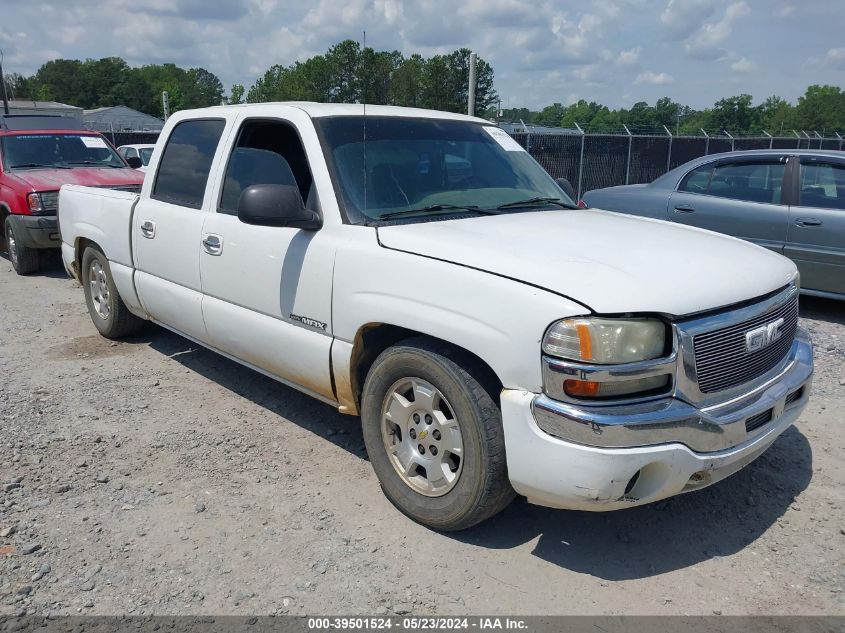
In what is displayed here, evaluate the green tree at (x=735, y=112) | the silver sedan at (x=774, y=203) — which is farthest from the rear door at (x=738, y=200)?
the green tree at (x=735, y=112)

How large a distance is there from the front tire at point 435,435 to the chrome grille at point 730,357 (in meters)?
0.83

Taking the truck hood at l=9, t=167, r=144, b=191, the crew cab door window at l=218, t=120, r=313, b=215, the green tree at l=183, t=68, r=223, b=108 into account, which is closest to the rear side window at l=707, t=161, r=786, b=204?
the crew cab door window at l=218, t=120, r=313, b=215

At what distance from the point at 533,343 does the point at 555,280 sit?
0.26 m

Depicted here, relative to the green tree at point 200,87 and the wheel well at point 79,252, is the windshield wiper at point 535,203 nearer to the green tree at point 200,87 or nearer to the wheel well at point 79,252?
the wheel well at point 79,252

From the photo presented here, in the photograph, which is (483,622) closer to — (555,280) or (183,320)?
(555,280)

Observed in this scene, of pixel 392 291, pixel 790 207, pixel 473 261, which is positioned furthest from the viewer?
pixel 790 207

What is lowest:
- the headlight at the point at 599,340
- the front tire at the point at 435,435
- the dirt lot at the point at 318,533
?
the dirt lot at the point at 318,533

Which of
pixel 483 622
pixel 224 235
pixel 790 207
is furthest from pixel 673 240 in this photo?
pixel 790 207

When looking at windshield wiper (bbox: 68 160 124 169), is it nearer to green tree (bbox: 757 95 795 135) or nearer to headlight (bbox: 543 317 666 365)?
headlight (bbox: 543 317 666 365)

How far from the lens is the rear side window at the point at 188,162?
462 cm

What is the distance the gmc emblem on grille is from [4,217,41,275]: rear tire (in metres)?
8.87

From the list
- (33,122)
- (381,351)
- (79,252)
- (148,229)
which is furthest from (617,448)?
(33,122)

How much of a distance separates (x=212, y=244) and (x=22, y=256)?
6.21 m

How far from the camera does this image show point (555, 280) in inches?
108
